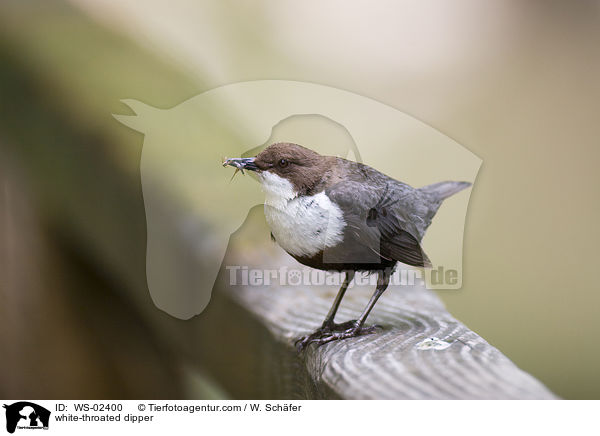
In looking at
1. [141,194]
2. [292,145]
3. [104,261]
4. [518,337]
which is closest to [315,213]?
[292,145]

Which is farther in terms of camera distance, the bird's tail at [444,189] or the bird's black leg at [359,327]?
the bird's tail at [444,189]

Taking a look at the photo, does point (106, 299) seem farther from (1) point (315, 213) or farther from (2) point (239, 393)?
(1) point (315, 213)

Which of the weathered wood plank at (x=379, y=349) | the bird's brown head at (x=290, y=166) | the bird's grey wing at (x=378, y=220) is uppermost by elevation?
the bird's brown head at (x=290, y=166)
